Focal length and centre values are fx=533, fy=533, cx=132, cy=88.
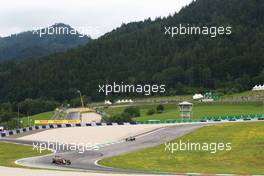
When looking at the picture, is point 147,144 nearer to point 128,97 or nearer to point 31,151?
point 31,151

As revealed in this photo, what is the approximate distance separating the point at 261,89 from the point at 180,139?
385 feet

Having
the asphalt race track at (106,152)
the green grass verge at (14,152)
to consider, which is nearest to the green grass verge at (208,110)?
the asphalt race track at (106,152)

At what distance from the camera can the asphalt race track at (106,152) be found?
48.9 m

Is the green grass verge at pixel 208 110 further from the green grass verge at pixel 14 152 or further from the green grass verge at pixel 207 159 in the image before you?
the green grass verge at pixel 207 159

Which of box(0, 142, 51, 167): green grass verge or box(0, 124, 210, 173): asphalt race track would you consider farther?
box(0, 142, 51, 167): green grass verge

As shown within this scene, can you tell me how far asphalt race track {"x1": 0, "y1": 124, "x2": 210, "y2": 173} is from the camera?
48.9 meters

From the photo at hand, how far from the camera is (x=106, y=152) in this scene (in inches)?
2489

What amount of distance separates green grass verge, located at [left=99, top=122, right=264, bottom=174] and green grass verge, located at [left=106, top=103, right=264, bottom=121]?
6052 cm

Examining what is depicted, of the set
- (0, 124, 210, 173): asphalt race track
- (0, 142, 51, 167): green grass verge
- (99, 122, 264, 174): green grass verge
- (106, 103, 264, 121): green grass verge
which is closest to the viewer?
(99, 122, 264, 174): green grass verge

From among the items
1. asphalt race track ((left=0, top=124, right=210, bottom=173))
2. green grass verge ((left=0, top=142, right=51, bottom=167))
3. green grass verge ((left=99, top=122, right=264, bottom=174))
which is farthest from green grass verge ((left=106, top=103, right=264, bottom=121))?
green grass verge ((left=99, top=122, right=264, bottom=174))

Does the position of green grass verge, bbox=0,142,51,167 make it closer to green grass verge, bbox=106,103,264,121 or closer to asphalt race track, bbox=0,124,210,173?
asphalt race track, bbox=0,124,210,173

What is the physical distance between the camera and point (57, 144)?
76375 mm

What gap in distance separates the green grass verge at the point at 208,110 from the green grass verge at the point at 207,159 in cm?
6052

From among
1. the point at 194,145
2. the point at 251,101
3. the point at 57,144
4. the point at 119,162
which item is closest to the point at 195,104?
the point at 251,101
